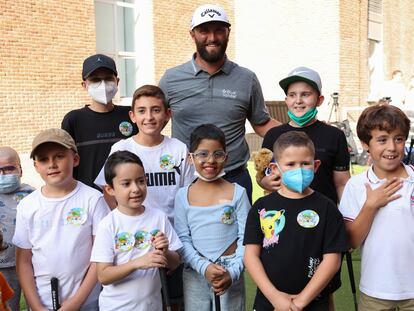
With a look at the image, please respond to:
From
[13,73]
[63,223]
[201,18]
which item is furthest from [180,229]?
[13,73]

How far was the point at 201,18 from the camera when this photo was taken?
150 inches

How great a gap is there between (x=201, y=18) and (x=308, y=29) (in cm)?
1730

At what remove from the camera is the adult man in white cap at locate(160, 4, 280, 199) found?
3.87 meters

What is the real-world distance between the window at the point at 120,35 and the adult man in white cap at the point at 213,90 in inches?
367

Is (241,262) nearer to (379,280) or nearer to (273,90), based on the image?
(379,280)

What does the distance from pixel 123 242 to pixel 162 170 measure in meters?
0.67

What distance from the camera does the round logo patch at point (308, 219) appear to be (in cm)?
276

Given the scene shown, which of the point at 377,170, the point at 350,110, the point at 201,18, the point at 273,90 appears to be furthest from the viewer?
the point at 273,90

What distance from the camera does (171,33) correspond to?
47.0ft

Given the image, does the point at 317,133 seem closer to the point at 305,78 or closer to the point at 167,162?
the point at 305,78

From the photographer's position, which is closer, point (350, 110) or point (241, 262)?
point (241, 262)

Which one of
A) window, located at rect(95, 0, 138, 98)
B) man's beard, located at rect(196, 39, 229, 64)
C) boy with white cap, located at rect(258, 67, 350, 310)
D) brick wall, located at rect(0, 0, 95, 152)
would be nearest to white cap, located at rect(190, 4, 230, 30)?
man's beard, located at rect(196, 39, 229, 64)

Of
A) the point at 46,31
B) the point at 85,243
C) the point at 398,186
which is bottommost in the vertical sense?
the point at 85,243

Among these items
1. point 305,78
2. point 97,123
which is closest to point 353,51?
point 305,78
